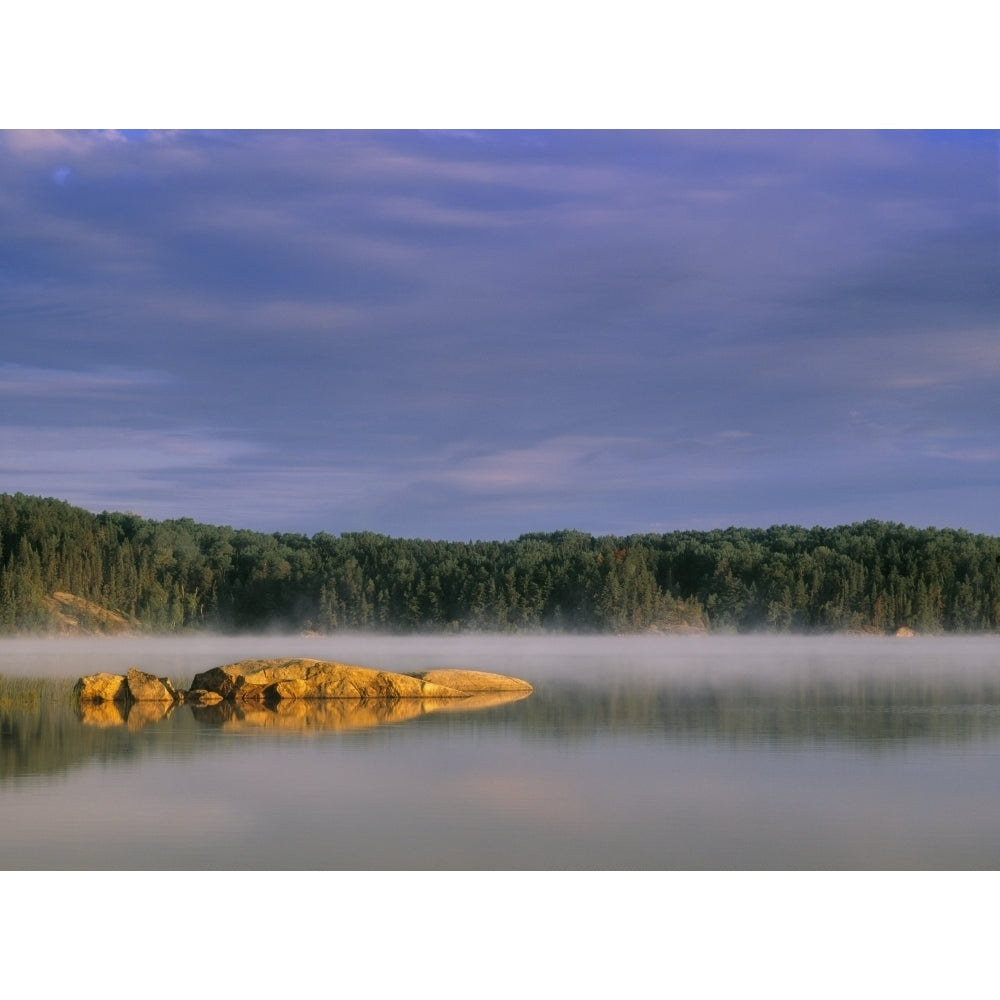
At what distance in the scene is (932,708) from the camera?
19969 mm

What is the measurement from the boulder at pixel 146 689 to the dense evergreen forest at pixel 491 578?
19.9m

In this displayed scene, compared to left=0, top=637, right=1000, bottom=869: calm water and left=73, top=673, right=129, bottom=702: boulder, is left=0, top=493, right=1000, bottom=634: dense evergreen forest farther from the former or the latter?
left=0, top=637, right=1000, bottom=869: calm water

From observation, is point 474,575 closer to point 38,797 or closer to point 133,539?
point 133,539

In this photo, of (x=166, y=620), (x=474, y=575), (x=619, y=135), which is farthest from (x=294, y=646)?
(x=619, y=135)

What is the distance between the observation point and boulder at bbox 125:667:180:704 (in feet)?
68.9

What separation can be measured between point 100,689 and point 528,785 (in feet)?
35.7

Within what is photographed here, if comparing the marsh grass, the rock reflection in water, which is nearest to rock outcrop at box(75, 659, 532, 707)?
the rock reflection in water

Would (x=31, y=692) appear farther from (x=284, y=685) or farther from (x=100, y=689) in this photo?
(x=284, y=685)

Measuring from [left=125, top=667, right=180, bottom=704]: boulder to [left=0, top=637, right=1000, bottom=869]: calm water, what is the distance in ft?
3.46

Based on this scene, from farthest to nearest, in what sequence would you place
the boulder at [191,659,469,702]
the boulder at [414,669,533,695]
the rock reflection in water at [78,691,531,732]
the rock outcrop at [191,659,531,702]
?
the boulder at [414,669,533,695] < the boulder at [191,659,469,702] < the rock outcrop at [191,659,531,702] < the rock reflection in water at [78,691,531,732]

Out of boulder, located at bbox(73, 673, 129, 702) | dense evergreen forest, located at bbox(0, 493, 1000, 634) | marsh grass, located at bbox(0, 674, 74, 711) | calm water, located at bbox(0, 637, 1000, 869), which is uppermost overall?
dense evergreen forest, located at bbox(0, 493, 1000, 634)

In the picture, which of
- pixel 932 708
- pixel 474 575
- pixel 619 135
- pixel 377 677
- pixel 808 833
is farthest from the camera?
pixel 474 575

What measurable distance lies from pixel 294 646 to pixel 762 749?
2934 centimetres

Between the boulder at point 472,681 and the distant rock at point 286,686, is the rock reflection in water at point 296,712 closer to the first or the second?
the distant rock at point 286,686
